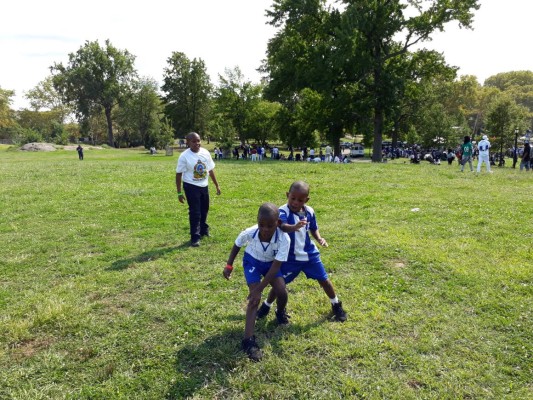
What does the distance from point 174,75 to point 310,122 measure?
149 feet

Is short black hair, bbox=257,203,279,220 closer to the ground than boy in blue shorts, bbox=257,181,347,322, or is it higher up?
higher up

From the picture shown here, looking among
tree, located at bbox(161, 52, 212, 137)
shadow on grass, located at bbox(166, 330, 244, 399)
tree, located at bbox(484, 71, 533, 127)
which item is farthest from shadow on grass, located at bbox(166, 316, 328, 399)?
tree, located at bbox(484, 71, 533, 127)

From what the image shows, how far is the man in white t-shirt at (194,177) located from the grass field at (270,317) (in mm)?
503

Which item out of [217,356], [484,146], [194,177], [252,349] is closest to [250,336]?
[252,349]

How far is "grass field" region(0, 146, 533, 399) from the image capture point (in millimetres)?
3529

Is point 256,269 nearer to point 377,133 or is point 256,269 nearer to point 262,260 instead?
point 262,260

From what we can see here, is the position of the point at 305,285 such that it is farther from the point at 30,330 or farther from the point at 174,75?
the point at 174,75

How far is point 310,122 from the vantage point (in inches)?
1415

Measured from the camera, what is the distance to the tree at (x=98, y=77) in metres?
74.5

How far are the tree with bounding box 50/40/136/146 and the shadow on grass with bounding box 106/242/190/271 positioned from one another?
73.2m

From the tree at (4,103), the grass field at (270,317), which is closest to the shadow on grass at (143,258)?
the grass field at (270,317)

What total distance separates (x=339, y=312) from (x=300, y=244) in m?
0.97

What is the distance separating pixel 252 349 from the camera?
387 cm

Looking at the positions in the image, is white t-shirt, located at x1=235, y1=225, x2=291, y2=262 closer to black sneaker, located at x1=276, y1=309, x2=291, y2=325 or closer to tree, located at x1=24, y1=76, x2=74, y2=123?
black sneaker, located at x1=276, y1=309, x2=291, y2=325
